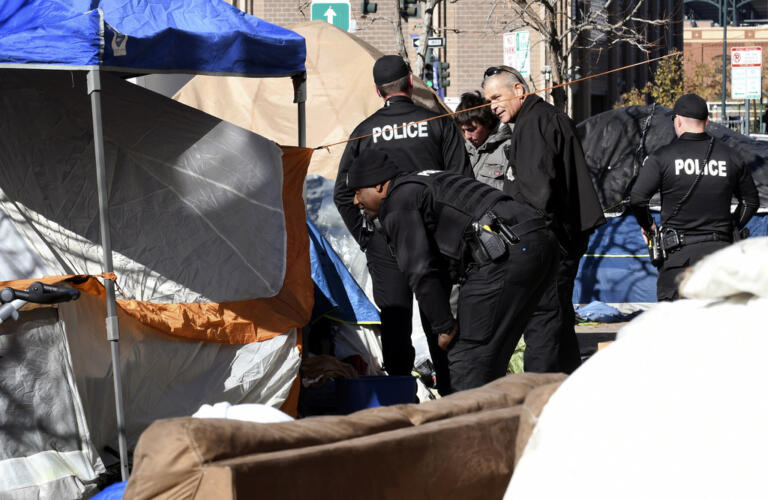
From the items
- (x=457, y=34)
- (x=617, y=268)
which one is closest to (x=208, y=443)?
(x=617, y=268)

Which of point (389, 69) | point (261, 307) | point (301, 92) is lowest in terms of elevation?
point (261, 307)

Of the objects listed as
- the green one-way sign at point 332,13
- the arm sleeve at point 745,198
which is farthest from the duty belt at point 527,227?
the green one-way sign at point 332,13

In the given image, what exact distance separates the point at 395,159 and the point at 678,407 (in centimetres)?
478

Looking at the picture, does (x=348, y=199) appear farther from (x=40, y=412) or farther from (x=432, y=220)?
(x=40, y=412)

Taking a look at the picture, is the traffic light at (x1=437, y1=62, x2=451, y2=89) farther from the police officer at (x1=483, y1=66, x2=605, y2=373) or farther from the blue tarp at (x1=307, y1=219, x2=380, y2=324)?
the police officer at (x1=483, y1=66, x2=605, y2=373)

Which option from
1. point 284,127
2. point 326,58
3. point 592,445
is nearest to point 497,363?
point 592,445

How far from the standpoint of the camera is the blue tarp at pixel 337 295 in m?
7.42

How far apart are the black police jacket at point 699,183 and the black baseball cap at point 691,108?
0.13 metres

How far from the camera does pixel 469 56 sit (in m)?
31.1

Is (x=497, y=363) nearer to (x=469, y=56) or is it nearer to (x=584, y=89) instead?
(x=469, y=56)

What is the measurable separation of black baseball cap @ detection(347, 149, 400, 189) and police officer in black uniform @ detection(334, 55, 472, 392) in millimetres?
1173

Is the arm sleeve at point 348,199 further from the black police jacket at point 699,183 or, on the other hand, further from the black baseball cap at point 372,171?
the black police jacket at point 699,183

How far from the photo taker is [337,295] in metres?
7.53

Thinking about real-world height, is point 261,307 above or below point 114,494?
below
